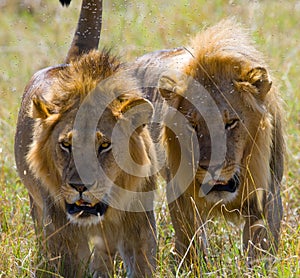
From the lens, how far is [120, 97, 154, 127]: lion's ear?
13.9 ft

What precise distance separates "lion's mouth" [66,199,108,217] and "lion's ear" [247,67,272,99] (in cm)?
99

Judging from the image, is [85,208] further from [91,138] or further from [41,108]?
[41,108]

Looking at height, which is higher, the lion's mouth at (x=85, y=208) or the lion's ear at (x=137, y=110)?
the lion's ear at (x=137, y=110)

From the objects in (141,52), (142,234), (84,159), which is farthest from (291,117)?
(84,159)

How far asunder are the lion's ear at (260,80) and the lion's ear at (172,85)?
359 mm

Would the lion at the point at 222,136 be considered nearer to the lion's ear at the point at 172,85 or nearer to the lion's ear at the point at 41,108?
the lion's ear at the point at 172,85

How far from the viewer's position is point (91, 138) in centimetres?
409

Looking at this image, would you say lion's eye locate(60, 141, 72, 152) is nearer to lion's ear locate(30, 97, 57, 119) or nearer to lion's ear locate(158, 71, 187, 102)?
lion's ear locate(30, 97, 57, 119)

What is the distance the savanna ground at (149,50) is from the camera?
461 centimetres

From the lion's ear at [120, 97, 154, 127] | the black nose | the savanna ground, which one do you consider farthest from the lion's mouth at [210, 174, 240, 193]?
the black nose

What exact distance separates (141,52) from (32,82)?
11.9ft

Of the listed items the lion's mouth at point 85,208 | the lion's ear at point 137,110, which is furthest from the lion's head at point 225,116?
the lion's mouth at point 85,208

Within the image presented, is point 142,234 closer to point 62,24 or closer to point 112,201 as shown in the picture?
point 112,201

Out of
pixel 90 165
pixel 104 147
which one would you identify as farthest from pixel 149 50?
pixel 90 165
